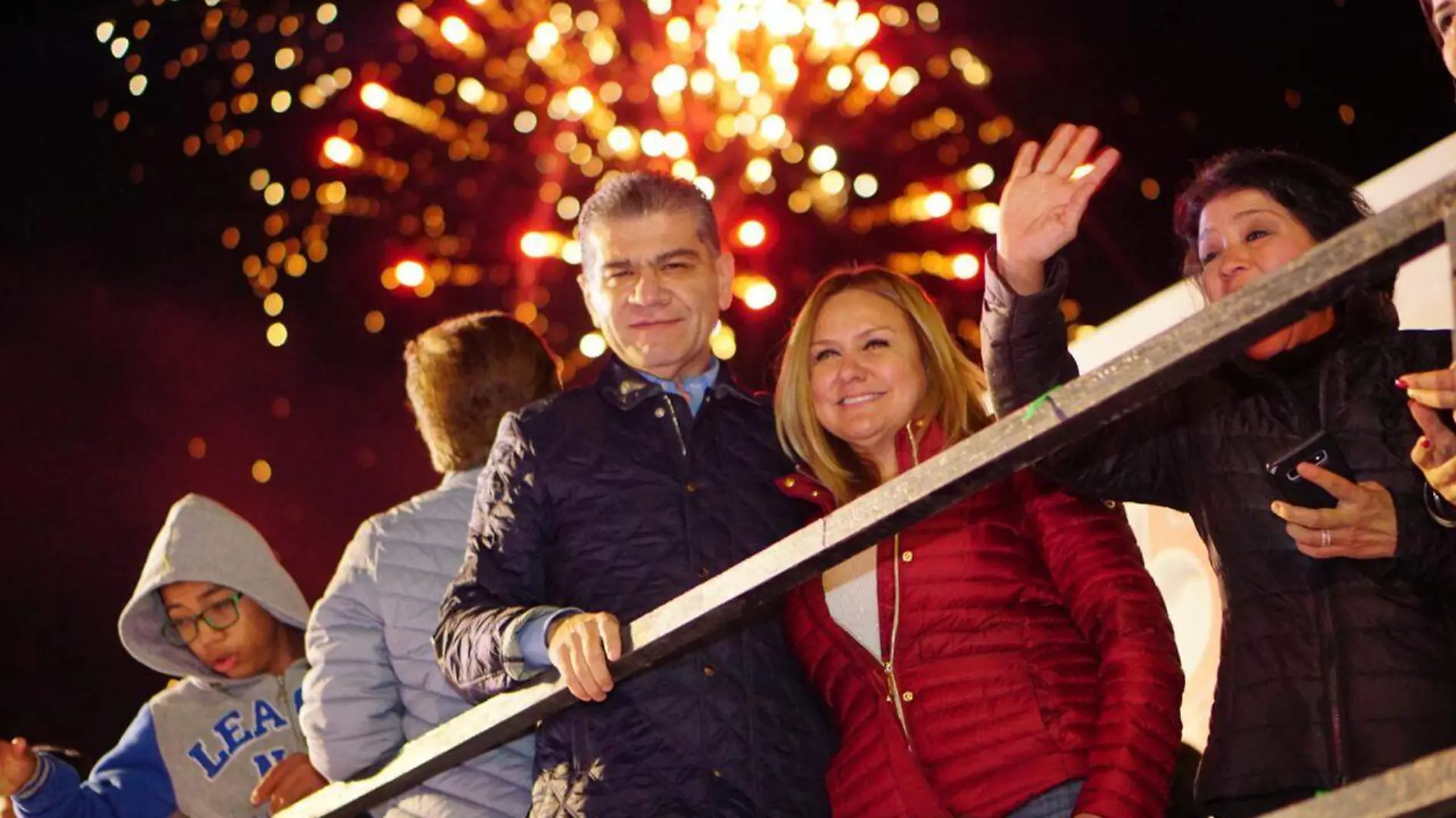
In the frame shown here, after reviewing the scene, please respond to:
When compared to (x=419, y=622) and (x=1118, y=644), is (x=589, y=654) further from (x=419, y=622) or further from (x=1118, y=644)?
(x=419, y=622)

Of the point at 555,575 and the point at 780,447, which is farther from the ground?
the point at 780,447

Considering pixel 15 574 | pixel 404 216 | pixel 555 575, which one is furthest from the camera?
pixel 404 216

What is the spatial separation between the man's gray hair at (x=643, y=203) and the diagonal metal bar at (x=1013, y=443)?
3.48ft

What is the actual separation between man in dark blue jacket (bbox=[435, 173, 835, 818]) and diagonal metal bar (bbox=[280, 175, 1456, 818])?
0.57 feet

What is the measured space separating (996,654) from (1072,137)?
737 mm

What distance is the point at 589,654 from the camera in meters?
2.05

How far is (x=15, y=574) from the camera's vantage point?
22.2ft

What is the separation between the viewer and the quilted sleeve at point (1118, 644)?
2.29 metres

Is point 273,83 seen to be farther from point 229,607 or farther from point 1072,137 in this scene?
point 1072,137

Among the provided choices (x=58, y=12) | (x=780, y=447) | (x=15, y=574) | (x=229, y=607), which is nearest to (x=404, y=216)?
(x=58, y=12)

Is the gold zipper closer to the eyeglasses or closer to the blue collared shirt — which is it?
the blue collared shirt

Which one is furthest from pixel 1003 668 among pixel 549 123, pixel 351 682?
pixel 549 123

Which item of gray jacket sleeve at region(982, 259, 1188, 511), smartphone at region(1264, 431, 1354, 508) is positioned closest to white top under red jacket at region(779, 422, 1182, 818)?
gray jacket sleeve at region(982, 259, 1188, 511)

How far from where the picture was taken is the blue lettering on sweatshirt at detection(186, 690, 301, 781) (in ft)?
12.0
